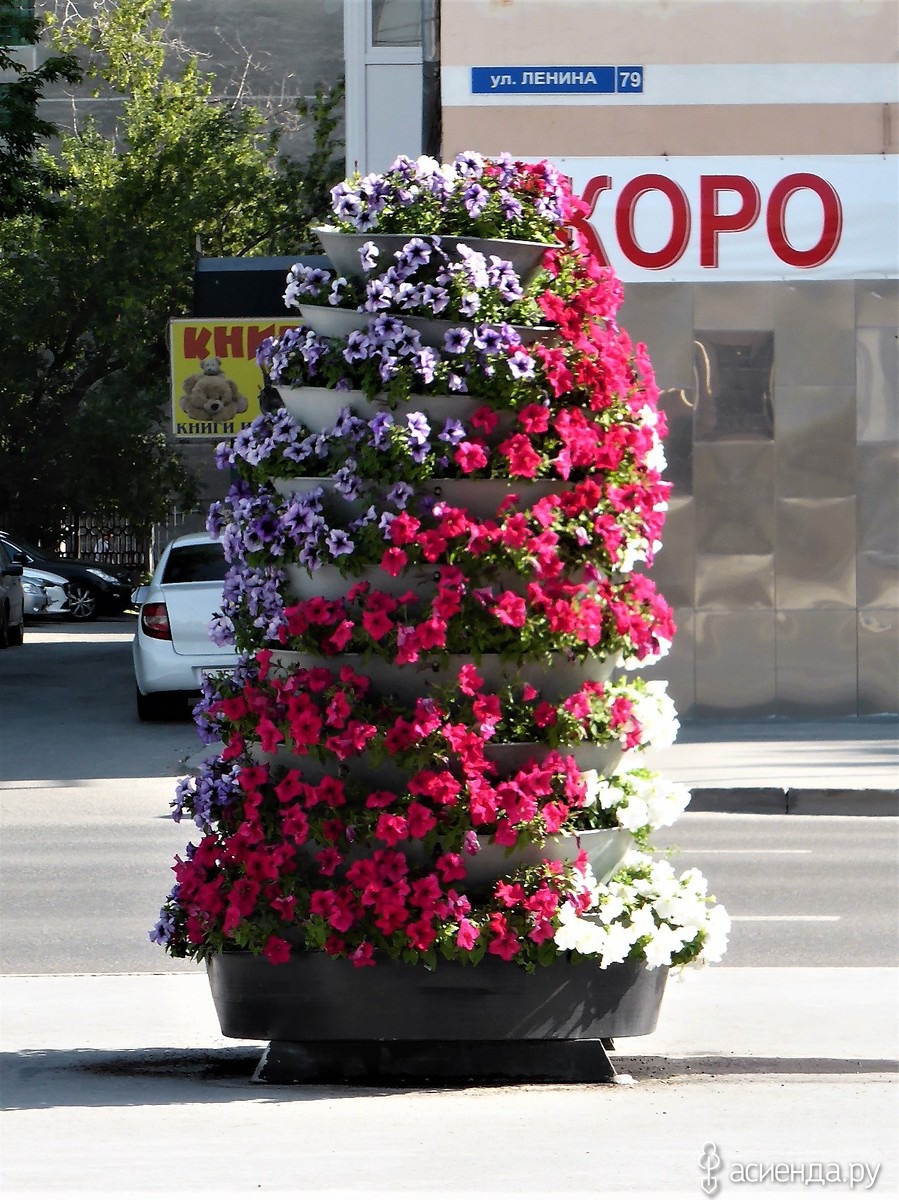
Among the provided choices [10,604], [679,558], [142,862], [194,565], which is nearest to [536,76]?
[679,558]

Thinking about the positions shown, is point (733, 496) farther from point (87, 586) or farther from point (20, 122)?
point (87, 586)

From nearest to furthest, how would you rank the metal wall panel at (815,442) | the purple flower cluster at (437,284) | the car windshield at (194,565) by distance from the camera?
1. the purple flower cluster at (437,284)
2. the metal wall panel at (815,442)
3. the car windshield at (194,565)

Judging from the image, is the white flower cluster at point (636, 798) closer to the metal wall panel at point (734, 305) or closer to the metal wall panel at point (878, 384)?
the metal wall panel at point (734, 305)

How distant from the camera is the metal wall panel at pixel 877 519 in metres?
16.2

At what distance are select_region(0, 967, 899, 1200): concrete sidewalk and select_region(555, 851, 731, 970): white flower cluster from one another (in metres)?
0.38

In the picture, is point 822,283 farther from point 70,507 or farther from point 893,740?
point 70,507

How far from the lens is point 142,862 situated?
33.6 feet

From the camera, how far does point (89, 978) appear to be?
Answer: 7086 millimetres

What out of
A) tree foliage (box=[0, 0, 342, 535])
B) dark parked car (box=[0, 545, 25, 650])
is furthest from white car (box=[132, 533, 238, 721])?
tree foliage (box=[0, 0, 342, 535])

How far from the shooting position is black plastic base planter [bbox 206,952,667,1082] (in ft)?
17.5

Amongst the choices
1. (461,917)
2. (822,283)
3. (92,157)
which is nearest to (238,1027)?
(461,917)

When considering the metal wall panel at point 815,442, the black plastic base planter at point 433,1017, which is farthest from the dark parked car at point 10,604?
the black plastic base planter at point 433,1017

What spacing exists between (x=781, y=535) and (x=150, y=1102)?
11.7 m

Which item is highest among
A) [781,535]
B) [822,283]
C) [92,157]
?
[92,157]
